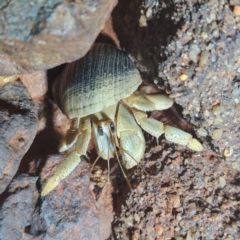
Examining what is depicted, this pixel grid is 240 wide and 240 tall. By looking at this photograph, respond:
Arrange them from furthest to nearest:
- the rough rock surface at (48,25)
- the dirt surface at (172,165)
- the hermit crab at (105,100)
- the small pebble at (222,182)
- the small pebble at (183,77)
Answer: the hermit crab at (105,100) → the small pebble at (222,182) → the small pebble at (183,77) → the dirt surface at (172,165) → the rough rock surface at (48,25)

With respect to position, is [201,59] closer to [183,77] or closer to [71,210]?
[183,77]

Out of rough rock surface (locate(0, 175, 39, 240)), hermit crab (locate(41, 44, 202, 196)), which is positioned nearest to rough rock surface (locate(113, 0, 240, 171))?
hermit crab (locate(41, 44, 202, 196))

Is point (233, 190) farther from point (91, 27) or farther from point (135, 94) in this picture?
point (91, 27)

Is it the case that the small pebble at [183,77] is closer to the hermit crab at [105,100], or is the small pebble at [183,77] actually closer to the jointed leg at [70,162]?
the hermit crab at [105,100]

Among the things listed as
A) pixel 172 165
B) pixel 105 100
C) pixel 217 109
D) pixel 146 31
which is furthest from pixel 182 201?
pixel 146 31

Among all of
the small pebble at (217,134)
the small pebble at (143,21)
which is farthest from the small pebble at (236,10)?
the small pebble at (217,134)

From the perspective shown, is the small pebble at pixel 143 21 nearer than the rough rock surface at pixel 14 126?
No
